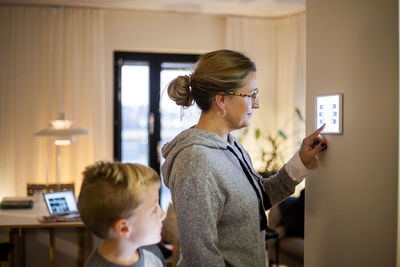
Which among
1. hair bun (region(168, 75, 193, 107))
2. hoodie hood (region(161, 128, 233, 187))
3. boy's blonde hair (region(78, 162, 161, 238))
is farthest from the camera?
hair bun (region(168, 75, 193, 107))

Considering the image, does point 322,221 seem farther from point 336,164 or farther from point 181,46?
point 181,46

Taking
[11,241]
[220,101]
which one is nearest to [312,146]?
[220,101]

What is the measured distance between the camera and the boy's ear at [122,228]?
1.12 meters

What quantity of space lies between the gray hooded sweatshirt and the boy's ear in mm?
199

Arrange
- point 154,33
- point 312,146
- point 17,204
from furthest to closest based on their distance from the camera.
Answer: point 154,33 → point 17,204 → point 312,146

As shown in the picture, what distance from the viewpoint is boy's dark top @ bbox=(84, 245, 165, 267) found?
1116mm

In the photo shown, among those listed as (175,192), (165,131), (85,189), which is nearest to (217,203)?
(175,192)

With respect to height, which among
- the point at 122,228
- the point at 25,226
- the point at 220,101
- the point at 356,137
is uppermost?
the point at 220,101

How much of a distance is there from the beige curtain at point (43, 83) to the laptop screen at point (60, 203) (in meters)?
1.73

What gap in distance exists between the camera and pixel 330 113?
1.45 metres

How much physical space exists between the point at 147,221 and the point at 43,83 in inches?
170

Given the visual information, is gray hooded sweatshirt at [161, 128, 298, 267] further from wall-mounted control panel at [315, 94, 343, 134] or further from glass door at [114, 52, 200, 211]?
glass door at [114, 52, 200, 211]

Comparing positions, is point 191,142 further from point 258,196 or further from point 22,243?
point 22,243

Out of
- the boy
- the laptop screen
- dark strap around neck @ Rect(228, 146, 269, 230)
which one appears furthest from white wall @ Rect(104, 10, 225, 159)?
the boy
